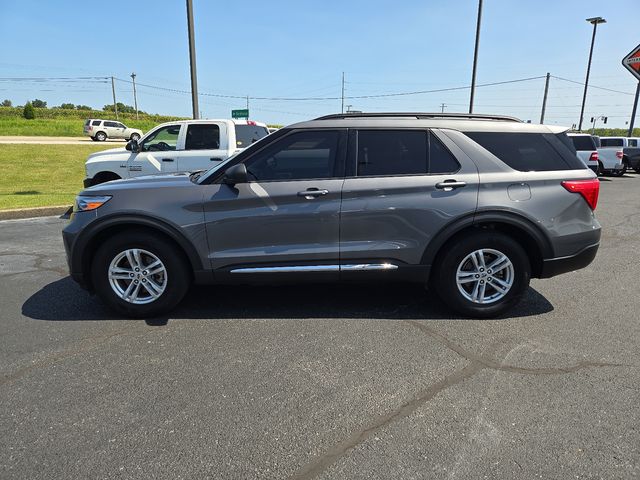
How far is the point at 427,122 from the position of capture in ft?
13.1

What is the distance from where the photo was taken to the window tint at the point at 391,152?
12.6ft

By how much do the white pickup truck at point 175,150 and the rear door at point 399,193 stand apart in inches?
215

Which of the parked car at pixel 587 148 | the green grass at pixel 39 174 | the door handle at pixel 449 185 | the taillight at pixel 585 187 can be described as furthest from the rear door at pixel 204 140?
the parked car at pixel 587 148

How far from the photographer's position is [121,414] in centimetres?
261

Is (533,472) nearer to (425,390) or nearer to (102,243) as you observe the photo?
(425,390)

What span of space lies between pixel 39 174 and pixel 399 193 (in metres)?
15.9

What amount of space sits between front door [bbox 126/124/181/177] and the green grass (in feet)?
7.35

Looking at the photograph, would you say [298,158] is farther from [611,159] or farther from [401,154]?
[611,159]

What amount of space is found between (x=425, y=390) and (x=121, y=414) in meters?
1.89

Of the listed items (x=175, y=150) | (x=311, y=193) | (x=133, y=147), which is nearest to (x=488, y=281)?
(x=311, y=193)

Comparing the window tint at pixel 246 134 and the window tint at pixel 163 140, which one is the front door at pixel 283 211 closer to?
the window tint at pixel 246 134

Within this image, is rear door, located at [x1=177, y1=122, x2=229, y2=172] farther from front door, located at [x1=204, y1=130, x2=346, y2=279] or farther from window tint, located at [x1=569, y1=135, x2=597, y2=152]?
window tint, located at [x1=569, y1=135, x2=597, y2=152]

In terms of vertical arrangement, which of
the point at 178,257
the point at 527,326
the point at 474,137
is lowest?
the point at 527,326

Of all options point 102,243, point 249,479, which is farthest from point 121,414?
point 102,243
